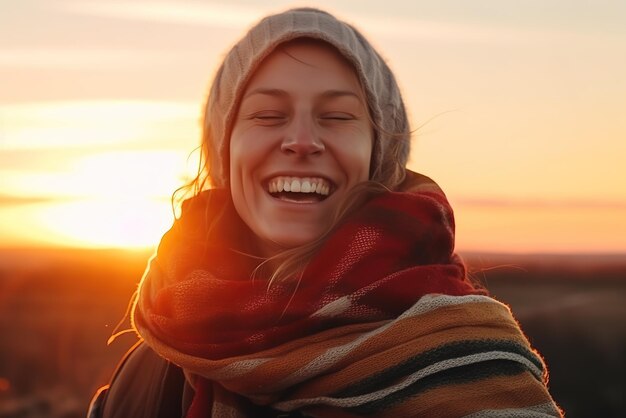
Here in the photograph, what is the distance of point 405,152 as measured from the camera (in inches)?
124

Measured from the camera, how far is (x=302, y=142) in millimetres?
2748

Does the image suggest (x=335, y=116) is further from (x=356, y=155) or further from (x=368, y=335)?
(x=368, y=335)

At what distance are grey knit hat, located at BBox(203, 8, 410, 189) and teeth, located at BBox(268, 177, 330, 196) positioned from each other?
9.1 inches

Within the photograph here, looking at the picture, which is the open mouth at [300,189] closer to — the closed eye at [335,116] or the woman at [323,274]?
the woman at [323,274]

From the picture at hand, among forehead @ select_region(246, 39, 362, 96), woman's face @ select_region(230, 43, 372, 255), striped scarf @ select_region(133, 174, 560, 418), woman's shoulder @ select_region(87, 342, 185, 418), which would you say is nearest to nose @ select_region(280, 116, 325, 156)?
woman's face @ select_region(230, 43, 372, 255)

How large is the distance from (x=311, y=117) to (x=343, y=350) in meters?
0.66

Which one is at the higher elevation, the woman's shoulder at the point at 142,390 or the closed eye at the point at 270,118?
the closed eye at the point at 270,118

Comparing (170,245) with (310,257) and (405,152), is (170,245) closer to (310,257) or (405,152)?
(310,257)

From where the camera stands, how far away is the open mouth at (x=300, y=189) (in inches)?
110

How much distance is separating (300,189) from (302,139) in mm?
147

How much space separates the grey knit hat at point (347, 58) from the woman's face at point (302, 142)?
4 cm

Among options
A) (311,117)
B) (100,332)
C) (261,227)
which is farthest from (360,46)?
(100,332)

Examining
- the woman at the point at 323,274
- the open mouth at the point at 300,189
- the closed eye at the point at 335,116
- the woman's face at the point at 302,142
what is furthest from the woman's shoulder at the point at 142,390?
the closed eye at the point at 335,116

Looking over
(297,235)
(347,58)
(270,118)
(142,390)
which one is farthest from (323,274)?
(142,390)
